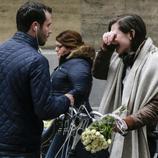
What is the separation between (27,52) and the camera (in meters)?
4.24

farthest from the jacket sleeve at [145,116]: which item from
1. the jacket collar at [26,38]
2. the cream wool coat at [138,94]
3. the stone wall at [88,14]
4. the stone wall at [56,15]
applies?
the stone wall at [56,15]

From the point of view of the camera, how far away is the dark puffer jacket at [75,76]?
5.91m

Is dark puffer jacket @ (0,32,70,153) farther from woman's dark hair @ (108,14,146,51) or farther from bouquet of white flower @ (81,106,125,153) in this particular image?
woman's dark hair @ (108,14,146,51)

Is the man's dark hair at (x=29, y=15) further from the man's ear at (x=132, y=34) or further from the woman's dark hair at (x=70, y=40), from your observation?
the woman's dark hair at (x=70, y=40)

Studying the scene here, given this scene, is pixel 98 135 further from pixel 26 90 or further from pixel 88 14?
pixel 88 14

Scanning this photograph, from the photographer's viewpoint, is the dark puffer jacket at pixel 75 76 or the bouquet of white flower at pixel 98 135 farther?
the dark puffer jacket at pixel 75 76

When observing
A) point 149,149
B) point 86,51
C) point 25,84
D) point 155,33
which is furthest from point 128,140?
point 155,33

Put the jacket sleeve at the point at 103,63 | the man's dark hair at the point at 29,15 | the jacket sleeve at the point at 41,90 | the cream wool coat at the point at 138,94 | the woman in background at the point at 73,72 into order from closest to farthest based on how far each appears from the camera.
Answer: the jacket sleeve at the point at 41,90, the man's dark hair at the point at 29,15, the cream wool coat at the point at 138,94, the jacket sleeve at the point at 103,63, the woman in background at the point at 73,72

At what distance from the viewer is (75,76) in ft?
19.5

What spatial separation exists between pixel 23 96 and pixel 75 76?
5.77 feet

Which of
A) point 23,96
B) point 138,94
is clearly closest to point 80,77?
point 138,94

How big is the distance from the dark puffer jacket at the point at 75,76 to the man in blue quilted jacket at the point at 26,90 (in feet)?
4.91

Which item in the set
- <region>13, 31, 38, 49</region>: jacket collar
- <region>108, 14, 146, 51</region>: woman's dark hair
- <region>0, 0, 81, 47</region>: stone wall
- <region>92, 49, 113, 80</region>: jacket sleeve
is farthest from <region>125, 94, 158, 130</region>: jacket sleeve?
<region>0, 0, 81, 47</region>: stone wall

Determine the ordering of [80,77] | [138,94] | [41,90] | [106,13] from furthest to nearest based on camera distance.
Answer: [106,13], [80,77], [138,94], [41,90]
